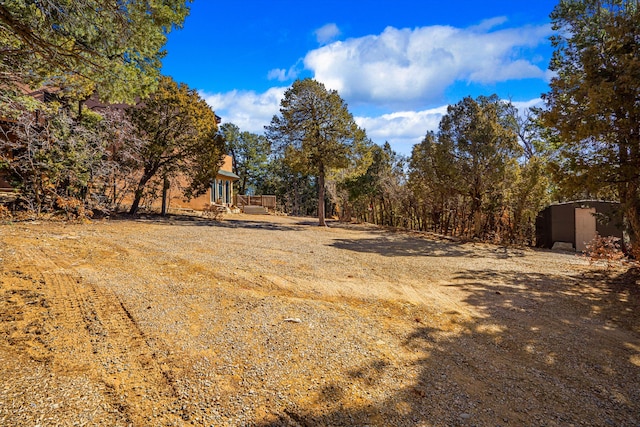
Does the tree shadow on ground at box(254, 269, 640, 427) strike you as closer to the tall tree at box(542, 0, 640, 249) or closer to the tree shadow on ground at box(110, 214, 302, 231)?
the tall tree at box(542, 0, 640, 249)

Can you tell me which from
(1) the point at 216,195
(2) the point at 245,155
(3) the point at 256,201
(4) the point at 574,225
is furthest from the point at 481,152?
(2) the point at 245,155

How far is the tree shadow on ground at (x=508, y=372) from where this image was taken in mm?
2266

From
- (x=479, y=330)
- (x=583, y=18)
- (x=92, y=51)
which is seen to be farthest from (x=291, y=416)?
(x=583, y=18)

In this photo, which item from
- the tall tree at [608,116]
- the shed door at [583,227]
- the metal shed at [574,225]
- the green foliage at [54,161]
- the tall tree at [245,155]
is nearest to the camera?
the tall tree at [608,116]

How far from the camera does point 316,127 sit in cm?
1560

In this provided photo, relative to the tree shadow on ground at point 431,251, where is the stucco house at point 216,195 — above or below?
above

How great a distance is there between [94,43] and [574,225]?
14049mm

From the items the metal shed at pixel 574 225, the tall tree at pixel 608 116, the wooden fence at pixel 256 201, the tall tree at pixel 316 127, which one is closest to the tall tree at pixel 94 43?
the tall tree at pixel 608 116

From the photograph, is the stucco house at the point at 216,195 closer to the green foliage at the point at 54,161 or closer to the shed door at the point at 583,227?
the green foliage at the point at 54,161

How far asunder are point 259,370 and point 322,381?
505mm

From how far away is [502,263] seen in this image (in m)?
8.13

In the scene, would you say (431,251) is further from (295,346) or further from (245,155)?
(245,155)

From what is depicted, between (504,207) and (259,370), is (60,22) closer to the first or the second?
(259,370)

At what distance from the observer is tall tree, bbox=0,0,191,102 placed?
3889mm
